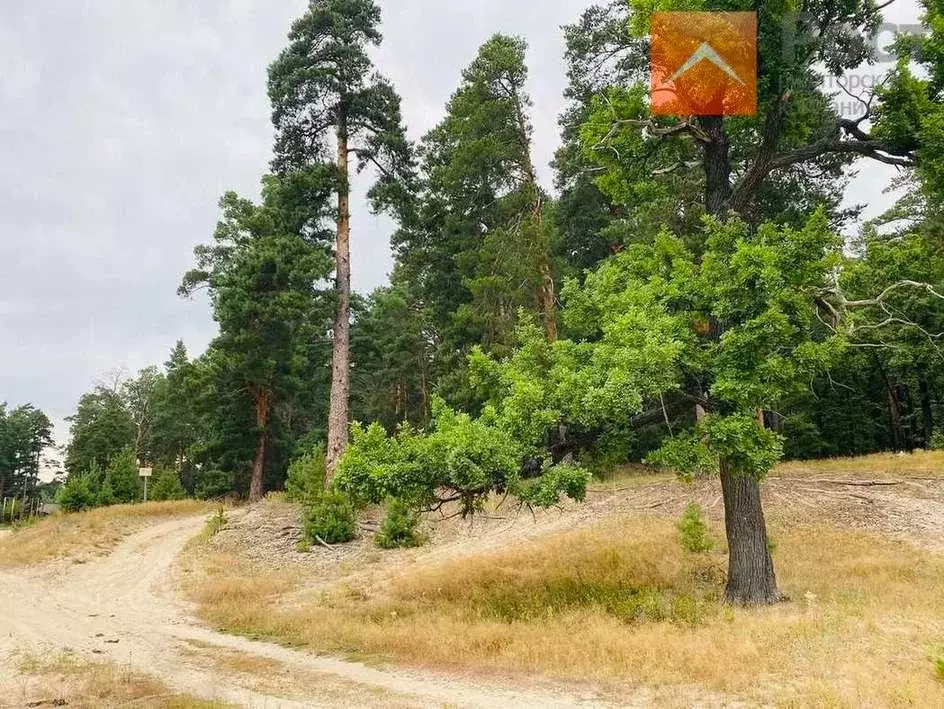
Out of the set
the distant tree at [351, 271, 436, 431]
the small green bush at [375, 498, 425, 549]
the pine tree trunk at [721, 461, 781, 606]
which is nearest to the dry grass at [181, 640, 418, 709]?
the pine tree trunk at [721, 461, 781, 606]

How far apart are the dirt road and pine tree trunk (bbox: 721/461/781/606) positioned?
501 cm

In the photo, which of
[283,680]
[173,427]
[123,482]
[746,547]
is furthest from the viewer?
[173,427]

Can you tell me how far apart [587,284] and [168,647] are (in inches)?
383

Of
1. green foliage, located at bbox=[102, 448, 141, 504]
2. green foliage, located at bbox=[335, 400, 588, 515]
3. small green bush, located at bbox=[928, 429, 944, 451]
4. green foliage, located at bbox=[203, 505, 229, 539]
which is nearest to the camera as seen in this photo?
green foliage, located at bbox=[335, 400, 588, 515]

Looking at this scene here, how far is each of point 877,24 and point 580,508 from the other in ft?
49.2

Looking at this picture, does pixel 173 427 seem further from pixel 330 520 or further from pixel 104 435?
pixel 330 520

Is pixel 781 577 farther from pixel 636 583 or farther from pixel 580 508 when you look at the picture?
pixel 580 508

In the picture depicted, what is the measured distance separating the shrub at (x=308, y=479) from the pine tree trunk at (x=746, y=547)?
13.2 metres

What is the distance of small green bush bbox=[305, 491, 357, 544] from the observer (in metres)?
19.1

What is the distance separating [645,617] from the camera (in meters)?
10.1

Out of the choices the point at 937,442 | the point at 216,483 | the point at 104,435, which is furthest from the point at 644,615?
the point at 104,435

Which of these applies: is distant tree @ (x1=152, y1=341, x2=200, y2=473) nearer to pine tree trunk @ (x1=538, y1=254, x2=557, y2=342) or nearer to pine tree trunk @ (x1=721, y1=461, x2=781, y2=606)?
pine tree trunk @ (x1=538, y1=254, x2=557, y2=342)

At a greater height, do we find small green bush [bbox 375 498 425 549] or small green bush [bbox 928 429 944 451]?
small green bush [bbox 928 429 944 451]

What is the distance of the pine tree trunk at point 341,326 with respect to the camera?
2105 centimetres
